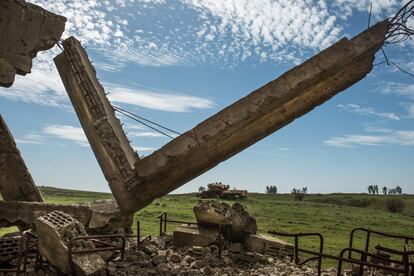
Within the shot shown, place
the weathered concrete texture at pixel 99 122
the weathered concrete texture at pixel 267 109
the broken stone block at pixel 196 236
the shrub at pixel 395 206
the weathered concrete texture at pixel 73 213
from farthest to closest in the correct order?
the shrub at pixel 395 206, the weathered concrete texture at pixel 73 213, the weathered concrete texture at pixel 99 122, the broken stone block at pixel 196 236, the weathered concrete texture at pixel 267 109

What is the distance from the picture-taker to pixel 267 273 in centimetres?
789

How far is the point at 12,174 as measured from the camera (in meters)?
11.2

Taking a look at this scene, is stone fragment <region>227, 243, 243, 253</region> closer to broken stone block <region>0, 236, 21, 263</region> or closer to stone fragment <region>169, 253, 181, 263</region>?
stone fragment <region>169, 253, 181, 263</region>

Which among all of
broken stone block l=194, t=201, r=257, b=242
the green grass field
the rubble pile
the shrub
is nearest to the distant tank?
the green grass field

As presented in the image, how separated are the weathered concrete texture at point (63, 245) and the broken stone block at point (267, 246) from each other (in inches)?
149

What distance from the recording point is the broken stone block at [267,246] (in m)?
9.34

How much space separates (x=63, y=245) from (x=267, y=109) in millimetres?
4605

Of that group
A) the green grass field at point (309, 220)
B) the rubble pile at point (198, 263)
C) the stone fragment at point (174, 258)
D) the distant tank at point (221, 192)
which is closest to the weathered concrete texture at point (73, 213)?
the rubble pile at point (198, 263)

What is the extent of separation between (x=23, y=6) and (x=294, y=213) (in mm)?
22719

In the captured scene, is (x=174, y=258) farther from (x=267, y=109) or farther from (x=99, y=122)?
(x=99, y=122)

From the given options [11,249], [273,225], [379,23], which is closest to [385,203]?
[273,225]

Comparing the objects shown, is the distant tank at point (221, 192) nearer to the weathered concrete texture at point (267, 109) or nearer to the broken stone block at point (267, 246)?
the broken stone block at point (267, 246)

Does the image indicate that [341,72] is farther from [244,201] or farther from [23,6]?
[244,201]

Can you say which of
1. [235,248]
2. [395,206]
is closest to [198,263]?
[235,248]
